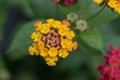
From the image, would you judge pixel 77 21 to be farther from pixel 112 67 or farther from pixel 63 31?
pixel 112 67

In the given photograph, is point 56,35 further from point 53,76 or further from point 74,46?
point 53,76

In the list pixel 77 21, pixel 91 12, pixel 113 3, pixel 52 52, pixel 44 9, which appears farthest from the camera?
pixel 44 9

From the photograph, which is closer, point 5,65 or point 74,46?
point 74,46

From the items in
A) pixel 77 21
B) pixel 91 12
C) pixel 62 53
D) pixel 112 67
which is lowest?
pixel 112 67

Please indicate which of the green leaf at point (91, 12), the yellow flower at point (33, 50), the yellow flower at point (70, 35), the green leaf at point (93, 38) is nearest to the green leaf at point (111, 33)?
the green leaf at point (91, 12)

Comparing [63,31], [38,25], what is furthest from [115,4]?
[38,25]

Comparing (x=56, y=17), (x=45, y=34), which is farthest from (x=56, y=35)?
(x=56, y=17)

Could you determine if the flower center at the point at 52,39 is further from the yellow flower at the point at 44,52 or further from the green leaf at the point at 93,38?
the green leaf at the point at 93,38
